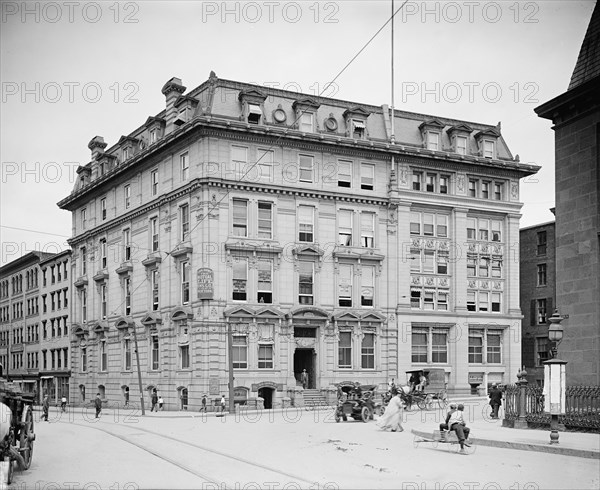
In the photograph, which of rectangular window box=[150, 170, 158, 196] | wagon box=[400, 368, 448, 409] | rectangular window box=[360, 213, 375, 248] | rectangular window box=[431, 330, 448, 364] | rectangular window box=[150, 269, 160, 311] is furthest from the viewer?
rectangular window box=[431, 330, 448, 364]

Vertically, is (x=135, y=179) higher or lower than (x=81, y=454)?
higher

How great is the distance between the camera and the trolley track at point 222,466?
15.9 metres

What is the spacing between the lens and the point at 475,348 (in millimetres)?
56500

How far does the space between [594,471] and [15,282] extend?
7987 cm

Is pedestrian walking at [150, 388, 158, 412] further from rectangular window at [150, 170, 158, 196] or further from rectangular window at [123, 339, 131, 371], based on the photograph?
rectangular window at [150, 170, 158, 196]

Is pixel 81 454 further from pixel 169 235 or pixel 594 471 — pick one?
pixel 169 235

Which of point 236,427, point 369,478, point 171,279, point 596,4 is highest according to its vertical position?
point 596,4

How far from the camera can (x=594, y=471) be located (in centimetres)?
1775

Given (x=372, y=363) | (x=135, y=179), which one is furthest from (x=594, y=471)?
(x=135, y=179)

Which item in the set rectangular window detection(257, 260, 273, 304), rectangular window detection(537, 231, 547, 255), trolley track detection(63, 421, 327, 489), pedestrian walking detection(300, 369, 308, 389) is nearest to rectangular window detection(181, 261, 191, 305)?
rectangular window detection(257, 260, 273, 304)

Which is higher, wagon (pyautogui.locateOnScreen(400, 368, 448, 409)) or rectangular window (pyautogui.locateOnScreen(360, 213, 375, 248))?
rectangular window (pyautogui.locateOnScreen(360, 213, 375, 248))

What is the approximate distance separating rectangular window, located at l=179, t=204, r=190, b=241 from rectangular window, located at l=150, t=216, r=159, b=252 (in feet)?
12.8

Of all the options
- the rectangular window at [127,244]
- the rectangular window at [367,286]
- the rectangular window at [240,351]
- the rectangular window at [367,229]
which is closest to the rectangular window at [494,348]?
the rectangular window at [367,286]

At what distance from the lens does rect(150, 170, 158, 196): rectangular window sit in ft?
177
